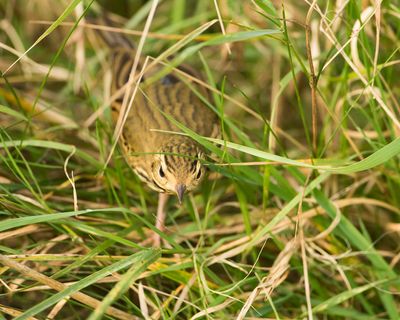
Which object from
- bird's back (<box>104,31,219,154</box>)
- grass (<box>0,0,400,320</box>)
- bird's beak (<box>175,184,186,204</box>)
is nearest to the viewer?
grass (<box>0,0,400,320</box>)

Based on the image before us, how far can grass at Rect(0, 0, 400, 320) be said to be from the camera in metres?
2.38

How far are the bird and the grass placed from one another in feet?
0.25

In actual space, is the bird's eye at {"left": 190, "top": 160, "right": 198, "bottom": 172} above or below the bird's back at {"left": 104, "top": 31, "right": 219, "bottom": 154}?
below

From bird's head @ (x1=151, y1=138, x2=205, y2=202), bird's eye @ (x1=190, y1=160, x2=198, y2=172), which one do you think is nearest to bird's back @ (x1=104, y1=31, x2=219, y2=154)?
bird's head @ (x1=151, y1=138, x2=205, y2=202)

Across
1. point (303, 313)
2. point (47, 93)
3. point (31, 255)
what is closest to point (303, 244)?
point (303, 313)

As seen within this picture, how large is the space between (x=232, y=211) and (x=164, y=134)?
0.56 meters

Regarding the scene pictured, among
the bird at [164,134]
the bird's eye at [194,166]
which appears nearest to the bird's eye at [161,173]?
the bird at [164,134]

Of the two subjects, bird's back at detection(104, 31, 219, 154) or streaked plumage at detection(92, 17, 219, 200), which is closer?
streaked plumage at detection(92, 17, 219, 200)

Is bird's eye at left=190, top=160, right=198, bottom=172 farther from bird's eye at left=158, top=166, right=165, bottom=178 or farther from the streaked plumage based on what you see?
bird's eye at left=158, top=166, right=165, bottom=178

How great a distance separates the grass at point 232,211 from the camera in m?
2.38

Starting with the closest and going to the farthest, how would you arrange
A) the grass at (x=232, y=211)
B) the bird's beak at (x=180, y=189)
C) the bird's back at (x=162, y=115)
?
the grass at (x=232, y=211), the bird's beak at (x=180, y=189), the bird's back at (x=162, y=115)

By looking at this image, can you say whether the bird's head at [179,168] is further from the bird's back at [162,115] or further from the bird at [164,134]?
the bird's back at [162,115]

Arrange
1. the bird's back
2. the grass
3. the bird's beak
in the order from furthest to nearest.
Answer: the bird's back < the bird's beak < the grass

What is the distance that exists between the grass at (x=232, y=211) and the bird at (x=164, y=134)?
0.08 metres
